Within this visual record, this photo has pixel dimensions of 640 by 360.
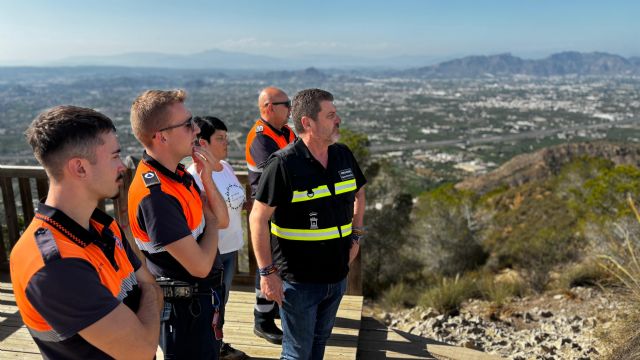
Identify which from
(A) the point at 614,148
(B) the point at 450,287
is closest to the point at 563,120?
(A) the point at 614,148

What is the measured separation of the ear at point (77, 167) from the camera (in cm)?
121

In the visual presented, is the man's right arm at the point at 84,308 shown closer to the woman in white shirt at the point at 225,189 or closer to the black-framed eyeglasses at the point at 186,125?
the black-framed eyeglasses at the point at 186,125

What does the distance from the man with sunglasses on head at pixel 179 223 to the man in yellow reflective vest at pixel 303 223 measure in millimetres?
349

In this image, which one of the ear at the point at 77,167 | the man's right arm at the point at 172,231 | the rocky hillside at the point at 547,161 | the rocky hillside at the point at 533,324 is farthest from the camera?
the rocky hillside at the point at 547,161

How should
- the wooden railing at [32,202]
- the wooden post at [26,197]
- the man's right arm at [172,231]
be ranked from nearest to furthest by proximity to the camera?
1. the man's right arm at [172,231]
2. the wooden railing at [32,202]
3. the wooden post at [26,197]

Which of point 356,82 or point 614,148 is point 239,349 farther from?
point 356,82

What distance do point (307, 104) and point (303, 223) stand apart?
1.84 ft

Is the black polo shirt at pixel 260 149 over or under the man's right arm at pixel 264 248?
over

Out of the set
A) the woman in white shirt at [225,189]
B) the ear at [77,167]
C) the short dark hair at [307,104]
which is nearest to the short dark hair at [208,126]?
the woman in white shirt at [225,189]

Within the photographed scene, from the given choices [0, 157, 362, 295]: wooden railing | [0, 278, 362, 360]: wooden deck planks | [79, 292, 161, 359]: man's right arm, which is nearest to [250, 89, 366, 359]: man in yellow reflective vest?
[0, 278, 362, 360]: wooden deck planks

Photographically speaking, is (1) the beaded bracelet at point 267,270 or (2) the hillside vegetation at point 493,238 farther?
(2) the hillside vegetation at point 493,238

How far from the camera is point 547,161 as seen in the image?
2975cm

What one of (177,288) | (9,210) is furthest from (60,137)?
(9,210)

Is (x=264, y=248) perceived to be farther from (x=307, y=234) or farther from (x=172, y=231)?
(x=172, y=231)
